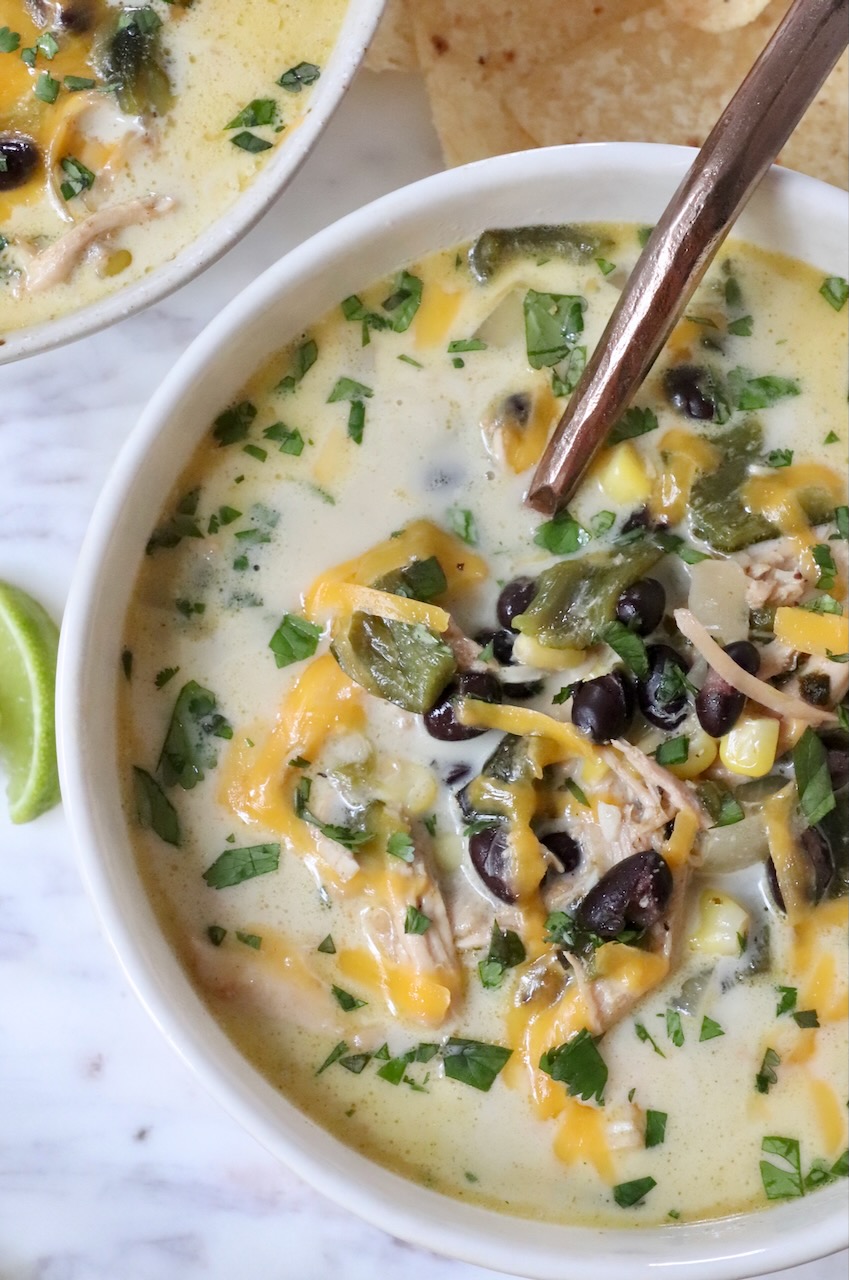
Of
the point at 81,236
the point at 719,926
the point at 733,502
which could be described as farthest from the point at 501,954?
the point at 81,236

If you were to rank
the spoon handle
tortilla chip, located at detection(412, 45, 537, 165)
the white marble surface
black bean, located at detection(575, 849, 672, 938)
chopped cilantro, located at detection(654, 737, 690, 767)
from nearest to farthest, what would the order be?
the spoon handle
black bean, located at detection(575, 849, 672, 938)
chopped cilantro, located at detection(654, 737, 690, 767)
tortilla chip, located at detection(412, 45, 537, 165)
the white marble surface

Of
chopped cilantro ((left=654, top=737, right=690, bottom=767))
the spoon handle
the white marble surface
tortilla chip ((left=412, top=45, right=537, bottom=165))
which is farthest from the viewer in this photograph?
the white marble surface

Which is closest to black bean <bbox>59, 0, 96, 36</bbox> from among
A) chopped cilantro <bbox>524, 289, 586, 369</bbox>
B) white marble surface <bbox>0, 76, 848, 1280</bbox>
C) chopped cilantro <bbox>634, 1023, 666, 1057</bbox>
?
white marble surface <bbox>0, 76, 848, 1280</bbox>

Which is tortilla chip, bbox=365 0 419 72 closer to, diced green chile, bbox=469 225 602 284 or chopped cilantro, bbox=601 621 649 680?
diced green chile, bbox=469 225 602 284

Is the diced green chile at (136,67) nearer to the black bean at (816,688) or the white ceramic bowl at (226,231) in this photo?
the white ceramic bowl at (226,231)

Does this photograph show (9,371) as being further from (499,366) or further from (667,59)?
(667,59)
